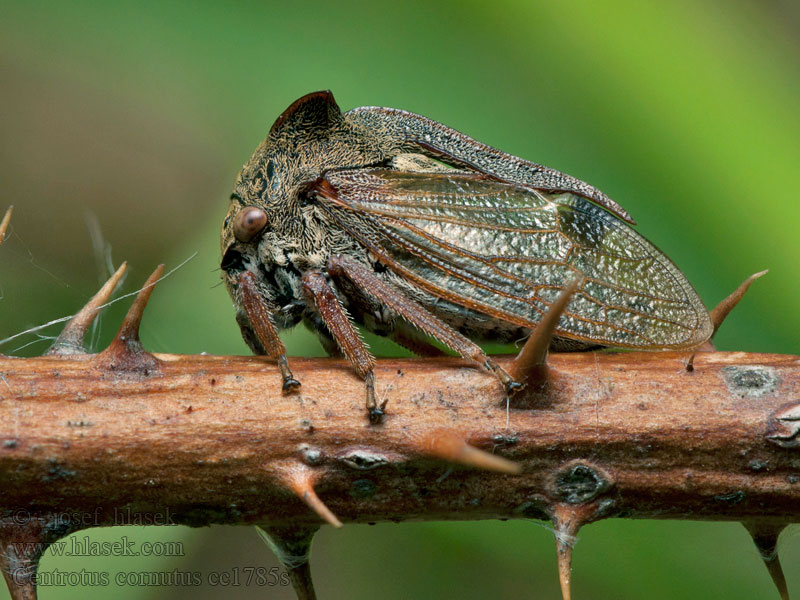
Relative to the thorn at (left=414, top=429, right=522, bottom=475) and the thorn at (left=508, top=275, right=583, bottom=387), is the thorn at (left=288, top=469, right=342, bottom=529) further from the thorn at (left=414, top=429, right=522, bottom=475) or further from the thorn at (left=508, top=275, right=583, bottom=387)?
the thorn at (left=508, top=275, right=583, bottom=387)

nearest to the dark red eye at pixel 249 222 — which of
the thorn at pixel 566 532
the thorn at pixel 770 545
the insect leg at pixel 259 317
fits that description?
the insect leg at pixel 259 317

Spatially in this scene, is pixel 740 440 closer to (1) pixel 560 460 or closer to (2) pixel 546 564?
(1) pixel 560 460

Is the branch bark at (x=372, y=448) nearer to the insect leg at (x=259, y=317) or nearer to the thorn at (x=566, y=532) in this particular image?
the thorn at (x=566, y=532)

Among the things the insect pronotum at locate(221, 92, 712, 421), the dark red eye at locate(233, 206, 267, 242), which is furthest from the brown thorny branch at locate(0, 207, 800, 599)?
the dark red eye at locate(233, 206, 267, 242)

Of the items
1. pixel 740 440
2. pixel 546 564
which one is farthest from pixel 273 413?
pixel 546 564

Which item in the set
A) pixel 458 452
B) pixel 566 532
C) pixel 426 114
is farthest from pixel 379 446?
pixel 426 114

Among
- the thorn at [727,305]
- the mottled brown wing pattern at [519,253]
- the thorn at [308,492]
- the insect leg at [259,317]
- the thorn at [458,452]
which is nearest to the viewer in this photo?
the thorn at [458,452]
